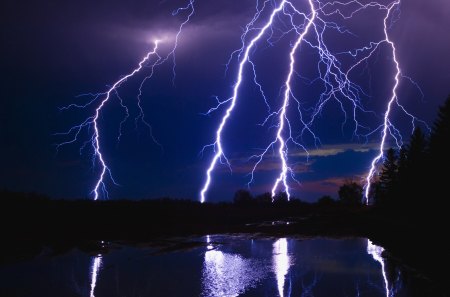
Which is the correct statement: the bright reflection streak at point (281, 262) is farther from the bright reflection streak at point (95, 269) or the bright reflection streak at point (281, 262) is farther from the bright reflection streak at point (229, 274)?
the bright reflection streak at point (95, 269)

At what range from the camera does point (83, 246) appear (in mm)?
15266

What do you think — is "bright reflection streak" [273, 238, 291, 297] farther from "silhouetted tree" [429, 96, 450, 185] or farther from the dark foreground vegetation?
"silhouetted tree" [429, 96, 450, 185]

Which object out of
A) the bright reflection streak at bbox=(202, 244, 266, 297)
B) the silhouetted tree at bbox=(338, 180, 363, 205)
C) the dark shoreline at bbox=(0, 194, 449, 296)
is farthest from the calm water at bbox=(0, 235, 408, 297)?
the silhouetted tree at bbox=(338, 180, 363, 205)

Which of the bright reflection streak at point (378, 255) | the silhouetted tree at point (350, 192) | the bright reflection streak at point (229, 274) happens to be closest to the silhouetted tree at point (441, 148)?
the bright reflection streak at point (378, 255)

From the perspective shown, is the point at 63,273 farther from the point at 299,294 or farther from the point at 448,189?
the point at 448,189

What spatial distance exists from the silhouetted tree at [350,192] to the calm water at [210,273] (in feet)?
209

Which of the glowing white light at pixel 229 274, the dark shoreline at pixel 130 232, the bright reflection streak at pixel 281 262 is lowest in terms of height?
the glowing white light at pixel 229 274

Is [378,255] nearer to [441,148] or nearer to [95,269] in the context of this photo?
[95,269]

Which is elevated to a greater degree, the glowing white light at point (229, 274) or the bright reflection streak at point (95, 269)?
the glowing white light at point (229, 274)

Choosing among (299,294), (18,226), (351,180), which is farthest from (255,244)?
(351,180)

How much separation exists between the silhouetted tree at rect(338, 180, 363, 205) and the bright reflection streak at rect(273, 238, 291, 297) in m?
62.4

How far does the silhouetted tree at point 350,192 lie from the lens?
75125 mm

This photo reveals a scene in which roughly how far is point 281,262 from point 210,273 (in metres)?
2.22

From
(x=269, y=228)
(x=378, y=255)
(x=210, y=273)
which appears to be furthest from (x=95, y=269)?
(x=269, y=228)
